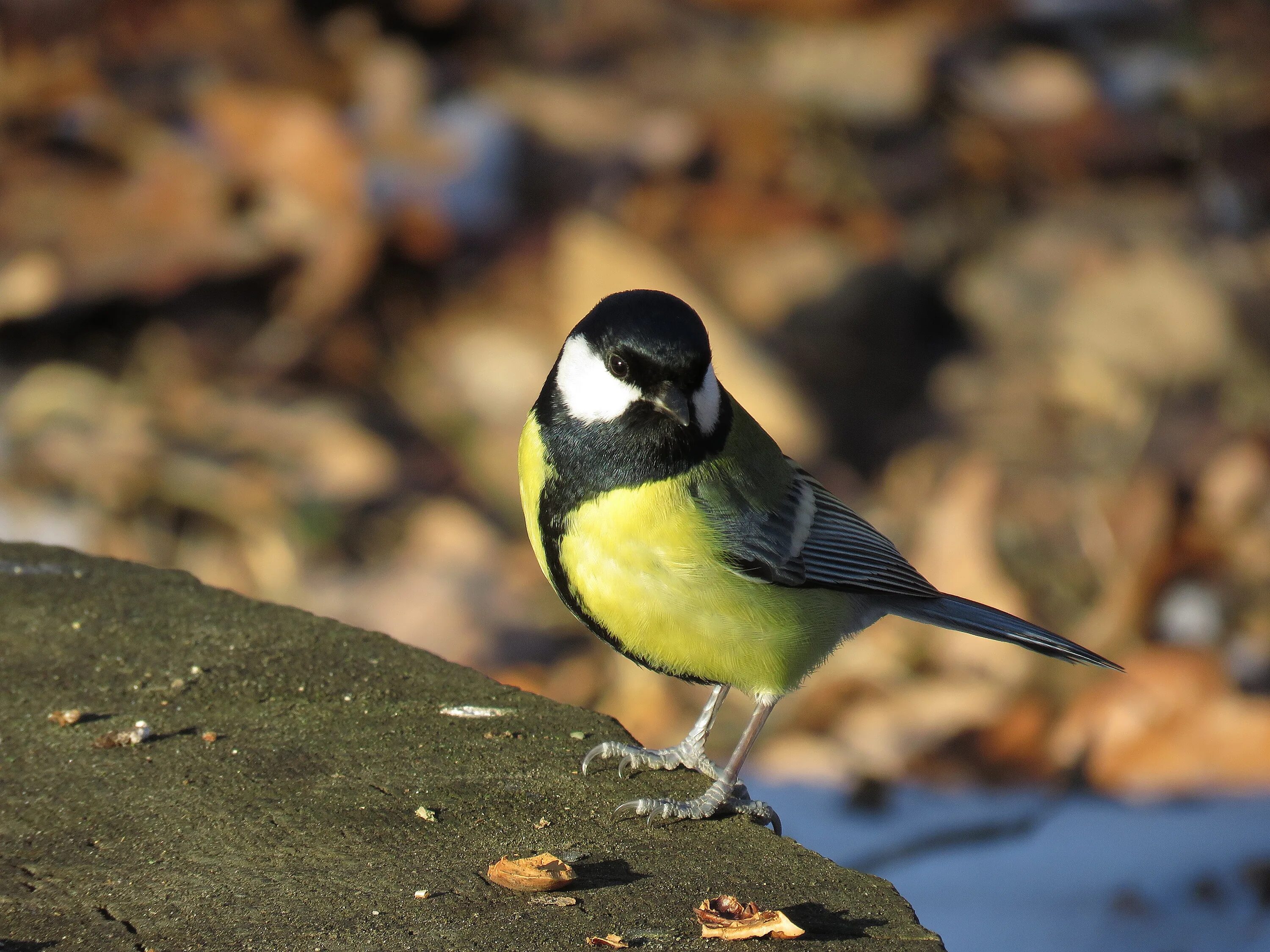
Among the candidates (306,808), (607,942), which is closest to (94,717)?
(306,808)

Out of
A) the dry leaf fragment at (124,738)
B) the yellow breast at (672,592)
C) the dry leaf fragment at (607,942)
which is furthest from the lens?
the yellow breast at (672,592)

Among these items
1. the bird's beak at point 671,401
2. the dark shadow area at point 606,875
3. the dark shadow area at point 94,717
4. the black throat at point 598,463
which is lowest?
the dark shadow area at point 606,875

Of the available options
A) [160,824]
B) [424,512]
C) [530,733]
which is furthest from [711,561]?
[424,512]

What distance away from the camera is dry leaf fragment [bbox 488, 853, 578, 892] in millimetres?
1701

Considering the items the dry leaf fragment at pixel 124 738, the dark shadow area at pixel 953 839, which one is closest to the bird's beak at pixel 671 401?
the dry leaf fragment at pixel 124 738

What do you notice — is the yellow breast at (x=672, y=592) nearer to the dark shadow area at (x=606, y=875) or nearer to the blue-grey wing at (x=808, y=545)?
the blue-grey wing at (x=808, y=545)

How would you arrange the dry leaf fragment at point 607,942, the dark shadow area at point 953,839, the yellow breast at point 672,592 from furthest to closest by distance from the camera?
the dark shadow area at point 953,839
the yellow breast at point 672,592
the dry leaf fragment at point 607,942

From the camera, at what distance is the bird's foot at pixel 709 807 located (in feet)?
6.51

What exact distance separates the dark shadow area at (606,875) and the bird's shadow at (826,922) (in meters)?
0.19

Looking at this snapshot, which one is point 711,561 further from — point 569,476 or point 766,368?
point 766,368

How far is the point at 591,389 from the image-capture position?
251 centimetres

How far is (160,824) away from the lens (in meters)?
1.80

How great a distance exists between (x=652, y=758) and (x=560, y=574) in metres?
0.35

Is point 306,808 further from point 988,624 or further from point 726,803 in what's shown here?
point 988,624
